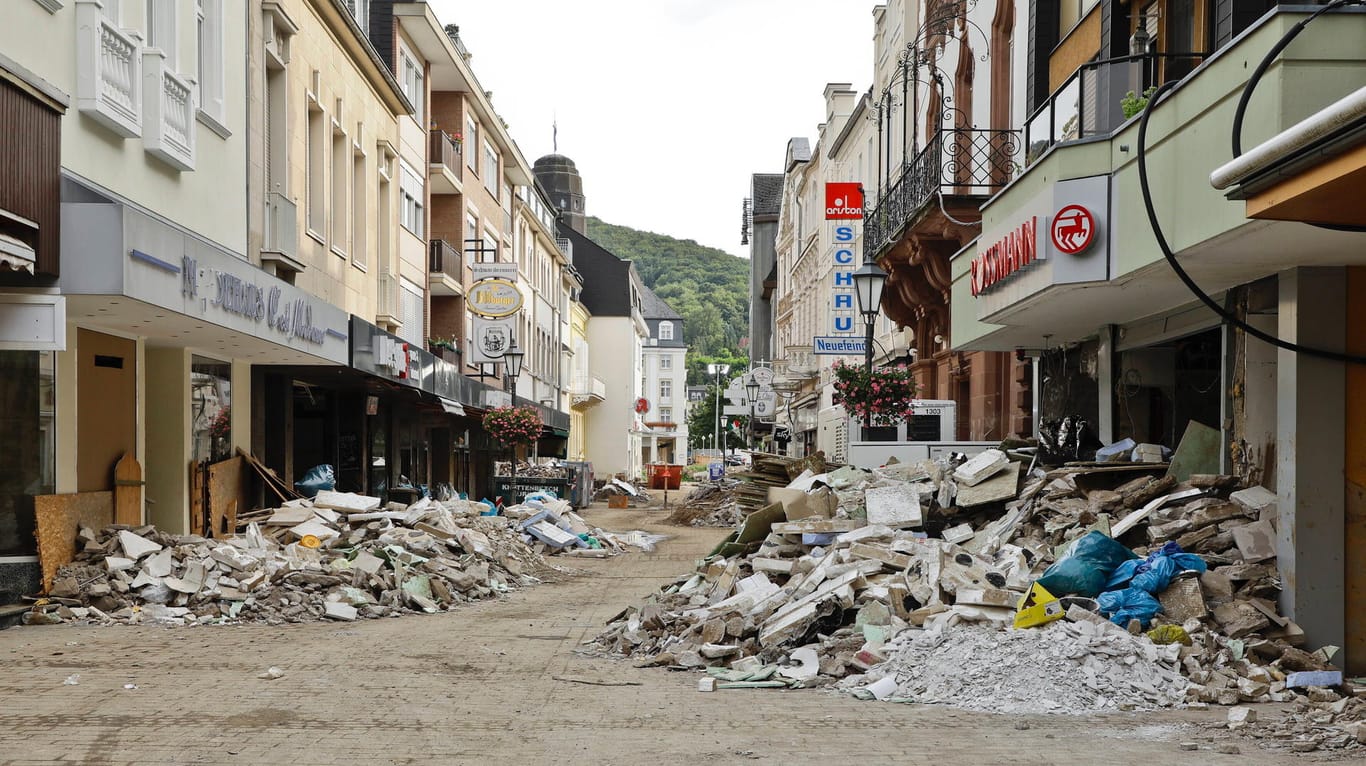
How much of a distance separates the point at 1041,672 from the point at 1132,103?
5.25 meters

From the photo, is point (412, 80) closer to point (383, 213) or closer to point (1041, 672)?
point (383, 213)

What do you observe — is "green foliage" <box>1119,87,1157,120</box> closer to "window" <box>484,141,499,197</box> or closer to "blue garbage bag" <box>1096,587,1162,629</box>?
"blue garbage bag" <box>1096,587,1162,629</box>

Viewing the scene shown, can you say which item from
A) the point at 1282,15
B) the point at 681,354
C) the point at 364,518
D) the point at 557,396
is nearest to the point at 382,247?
the point at 364,518

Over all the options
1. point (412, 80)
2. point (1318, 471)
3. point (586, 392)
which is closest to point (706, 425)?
point (586, 392)

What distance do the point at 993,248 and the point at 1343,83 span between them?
5.49 metres

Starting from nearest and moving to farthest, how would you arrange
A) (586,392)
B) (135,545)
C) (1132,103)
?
(1132,103) < (135,545) < (586,392)

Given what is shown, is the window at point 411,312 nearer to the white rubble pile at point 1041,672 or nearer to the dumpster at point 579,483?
the dumpster at point 579,483

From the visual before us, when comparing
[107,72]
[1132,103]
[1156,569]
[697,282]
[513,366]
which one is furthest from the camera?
[697,282]

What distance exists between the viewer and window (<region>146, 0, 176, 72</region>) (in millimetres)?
13773

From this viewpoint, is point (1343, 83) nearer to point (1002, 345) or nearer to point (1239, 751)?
point (1239, 751)

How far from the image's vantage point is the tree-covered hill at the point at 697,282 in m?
133

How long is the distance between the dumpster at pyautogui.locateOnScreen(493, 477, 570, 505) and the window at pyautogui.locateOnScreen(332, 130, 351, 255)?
1377 centimetres

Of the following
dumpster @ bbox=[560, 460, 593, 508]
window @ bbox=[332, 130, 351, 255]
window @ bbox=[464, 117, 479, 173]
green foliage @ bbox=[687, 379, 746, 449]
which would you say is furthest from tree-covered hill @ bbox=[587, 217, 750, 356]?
window @ bbox=[332, 130, 351, 255]

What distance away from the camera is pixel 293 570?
13750 mm
